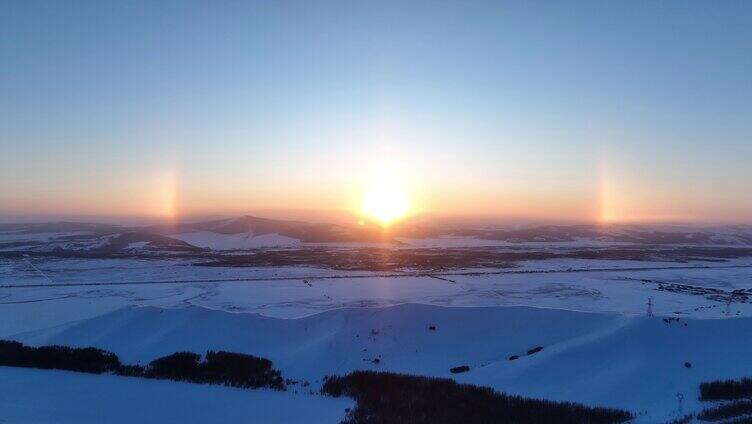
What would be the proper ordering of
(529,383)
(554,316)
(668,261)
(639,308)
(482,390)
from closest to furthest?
1. (482,390)
2. (529,383)
3. (554,316)
4. (639,308)
5. (668,261)

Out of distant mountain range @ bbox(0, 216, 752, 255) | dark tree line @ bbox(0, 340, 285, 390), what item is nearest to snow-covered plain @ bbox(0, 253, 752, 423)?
dark tree line @ bbox(0, 340, 285, 390)

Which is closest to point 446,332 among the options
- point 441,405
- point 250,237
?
point 441,405

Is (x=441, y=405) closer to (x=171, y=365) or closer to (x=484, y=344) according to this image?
(x=484, y=344)

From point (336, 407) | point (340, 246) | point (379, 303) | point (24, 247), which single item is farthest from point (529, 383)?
point (24, 247)

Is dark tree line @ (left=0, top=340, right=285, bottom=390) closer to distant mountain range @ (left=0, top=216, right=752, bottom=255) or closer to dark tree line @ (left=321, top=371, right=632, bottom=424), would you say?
dark tree line @ (left=321, top=371, right=632, bottom=424)

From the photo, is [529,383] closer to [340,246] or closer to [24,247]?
[340,246]

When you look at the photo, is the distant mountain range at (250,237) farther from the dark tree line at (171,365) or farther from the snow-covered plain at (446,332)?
the dark tree line at (171,365)
